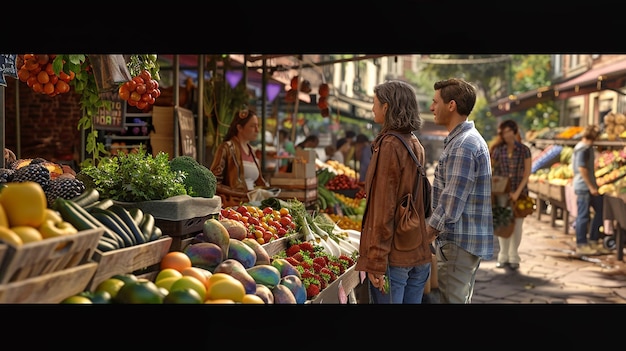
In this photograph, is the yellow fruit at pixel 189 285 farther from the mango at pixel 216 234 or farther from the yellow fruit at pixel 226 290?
the mango at pixel 216 234

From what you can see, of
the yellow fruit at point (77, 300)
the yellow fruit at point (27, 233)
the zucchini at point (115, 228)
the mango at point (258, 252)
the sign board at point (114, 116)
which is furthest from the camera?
the sign board at point (114, 116)

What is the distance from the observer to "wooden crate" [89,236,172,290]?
3.23 metres

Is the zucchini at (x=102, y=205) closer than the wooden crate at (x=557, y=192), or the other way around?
the zucchini at (x=102, y=205)

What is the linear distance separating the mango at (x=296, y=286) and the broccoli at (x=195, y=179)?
65 centimetres

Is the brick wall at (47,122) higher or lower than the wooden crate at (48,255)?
higher

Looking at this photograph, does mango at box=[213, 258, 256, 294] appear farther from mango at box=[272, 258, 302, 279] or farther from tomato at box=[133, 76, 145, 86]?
tomato at box=[133, 76, 145, 86]

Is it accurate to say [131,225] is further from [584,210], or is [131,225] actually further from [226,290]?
[584,210]

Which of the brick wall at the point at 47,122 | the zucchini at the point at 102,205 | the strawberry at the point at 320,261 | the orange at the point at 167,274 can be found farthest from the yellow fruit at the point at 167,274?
the brick wall at the point at 47,122

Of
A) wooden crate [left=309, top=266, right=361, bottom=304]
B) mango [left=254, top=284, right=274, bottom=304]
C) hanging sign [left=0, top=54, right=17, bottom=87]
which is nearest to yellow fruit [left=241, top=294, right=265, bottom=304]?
mango [left=254, top=284, right=274, bottom=304]

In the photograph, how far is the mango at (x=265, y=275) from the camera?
4.16 m

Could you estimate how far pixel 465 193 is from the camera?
4.68 meters

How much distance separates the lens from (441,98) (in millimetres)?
4797
